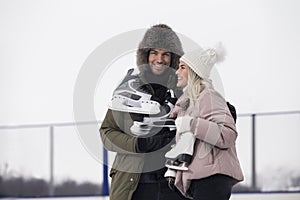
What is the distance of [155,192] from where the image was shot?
2.18 metres

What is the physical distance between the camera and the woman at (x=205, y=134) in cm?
192

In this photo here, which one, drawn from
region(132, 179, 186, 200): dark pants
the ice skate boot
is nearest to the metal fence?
region(132, 179, 186, 200): dark pants

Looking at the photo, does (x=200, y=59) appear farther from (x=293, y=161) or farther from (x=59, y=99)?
(x=59, y=99)

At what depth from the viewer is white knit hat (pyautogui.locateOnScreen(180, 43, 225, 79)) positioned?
1.98 metres

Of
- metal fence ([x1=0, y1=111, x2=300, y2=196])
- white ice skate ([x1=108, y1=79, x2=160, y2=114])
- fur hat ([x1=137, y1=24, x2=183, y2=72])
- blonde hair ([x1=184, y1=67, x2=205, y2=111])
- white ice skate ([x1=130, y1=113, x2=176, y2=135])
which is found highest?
fur hat ([x1=137, y1=24, x2=183, y2=72])

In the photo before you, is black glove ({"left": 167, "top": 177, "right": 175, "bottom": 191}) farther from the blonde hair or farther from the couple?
the blonde hair

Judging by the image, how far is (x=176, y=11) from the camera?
230 inches

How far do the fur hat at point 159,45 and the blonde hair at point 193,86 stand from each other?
0.18 metres

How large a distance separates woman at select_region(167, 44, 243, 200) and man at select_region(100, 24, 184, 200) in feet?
0.48

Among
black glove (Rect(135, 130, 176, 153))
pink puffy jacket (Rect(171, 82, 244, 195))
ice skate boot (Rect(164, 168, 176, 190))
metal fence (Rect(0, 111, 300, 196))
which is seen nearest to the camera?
pink puffy jacket (Rect(171, 82, 244, 195))

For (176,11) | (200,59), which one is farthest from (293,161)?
(200,59)

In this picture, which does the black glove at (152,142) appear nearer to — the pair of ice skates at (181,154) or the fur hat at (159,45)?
the pair of ice skates at (181,154)

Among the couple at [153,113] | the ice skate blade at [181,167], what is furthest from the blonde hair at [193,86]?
the ice skate blade at [181,167]

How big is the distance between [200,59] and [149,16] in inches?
153
